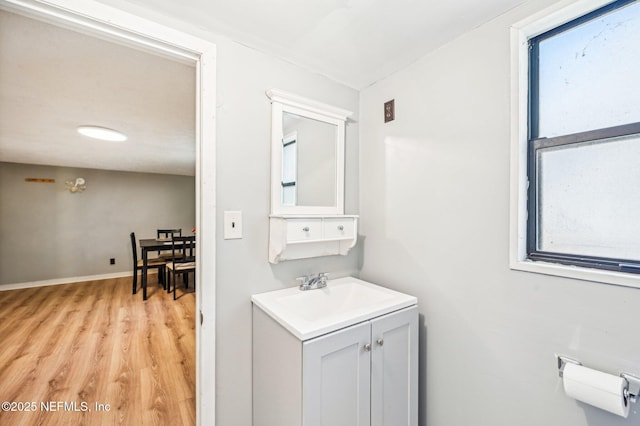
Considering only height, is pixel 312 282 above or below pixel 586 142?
below

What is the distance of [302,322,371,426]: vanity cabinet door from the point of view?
950 mm

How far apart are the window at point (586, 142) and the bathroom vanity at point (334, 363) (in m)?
0.71

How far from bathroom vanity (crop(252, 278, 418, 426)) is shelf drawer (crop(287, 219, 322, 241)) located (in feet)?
1.03

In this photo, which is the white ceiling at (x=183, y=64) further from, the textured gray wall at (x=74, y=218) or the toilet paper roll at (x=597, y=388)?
the textured gray wall at (x=74, y=218)

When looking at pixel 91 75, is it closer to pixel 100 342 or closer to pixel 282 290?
pixel 282 290

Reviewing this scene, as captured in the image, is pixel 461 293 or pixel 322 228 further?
pixel 322 228

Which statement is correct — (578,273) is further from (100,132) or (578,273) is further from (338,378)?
(100,132)

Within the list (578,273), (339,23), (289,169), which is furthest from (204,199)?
(578,273)

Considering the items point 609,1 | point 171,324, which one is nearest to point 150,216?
point 171,324

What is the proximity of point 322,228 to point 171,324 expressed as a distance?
262 centimetres

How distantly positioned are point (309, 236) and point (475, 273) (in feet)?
2.73

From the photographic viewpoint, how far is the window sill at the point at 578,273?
2.72 ft

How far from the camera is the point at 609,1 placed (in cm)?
88

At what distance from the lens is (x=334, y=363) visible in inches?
40.1
